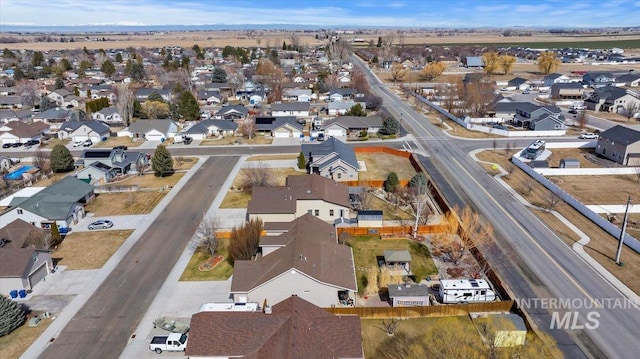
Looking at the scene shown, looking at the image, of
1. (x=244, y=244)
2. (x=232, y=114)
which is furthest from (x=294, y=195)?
(x=232, y=114)

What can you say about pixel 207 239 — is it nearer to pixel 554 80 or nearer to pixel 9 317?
pixel 9 317

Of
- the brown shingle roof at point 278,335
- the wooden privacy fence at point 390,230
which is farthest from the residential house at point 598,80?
the brown shingle roof at point 278,335

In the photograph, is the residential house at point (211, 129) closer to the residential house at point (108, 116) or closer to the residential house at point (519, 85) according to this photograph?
the residential house at point (108, 116)

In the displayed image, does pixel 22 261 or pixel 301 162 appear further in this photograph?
pixel 301 162

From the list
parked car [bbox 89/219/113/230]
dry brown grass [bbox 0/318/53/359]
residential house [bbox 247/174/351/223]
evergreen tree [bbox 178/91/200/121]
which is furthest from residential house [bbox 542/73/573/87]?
dry brown grass [bbox 0/318/53/359]

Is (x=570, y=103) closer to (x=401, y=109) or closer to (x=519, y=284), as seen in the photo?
(x=401, y=109)
